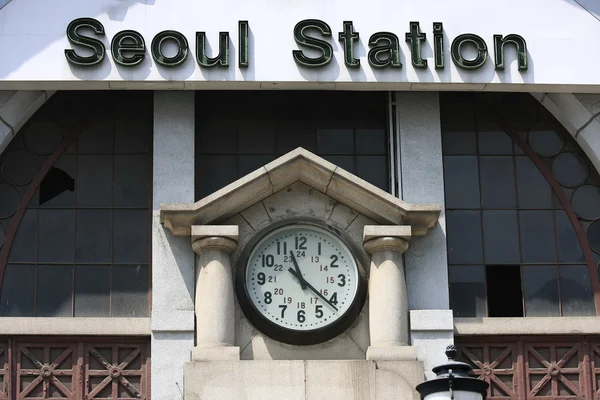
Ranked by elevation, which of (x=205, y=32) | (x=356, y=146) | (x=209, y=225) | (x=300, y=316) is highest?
(x=205, y=32)

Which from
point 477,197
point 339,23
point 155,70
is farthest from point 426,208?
point 155,70

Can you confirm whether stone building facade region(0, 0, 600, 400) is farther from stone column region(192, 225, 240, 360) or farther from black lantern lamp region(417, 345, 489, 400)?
black lantern lamp region(417, 345, 489, 400)

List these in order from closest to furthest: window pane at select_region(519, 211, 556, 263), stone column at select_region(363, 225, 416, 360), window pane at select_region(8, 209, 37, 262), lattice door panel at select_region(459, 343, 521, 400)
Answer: stone column at select_region(363, 225, 416, 360)
lattice door panel at select_region(459, 343, 521, 400)
window pane at select_region(8, 209, 37, 262)
window pane at select_region(519, 211, 556, 263)

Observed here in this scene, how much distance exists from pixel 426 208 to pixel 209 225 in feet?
10.6

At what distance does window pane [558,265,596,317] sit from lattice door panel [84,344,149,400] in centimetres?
656

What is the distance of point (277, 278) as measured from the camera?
68.9 ft

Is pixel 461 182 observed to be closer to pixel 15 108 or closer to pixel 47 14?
pixel 47 14

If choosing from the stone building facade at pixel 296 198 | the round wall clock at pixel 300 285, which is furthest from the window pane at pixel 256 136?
the round wall clock at pixel 300 285

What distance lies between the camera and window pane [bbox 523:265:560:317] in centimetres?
2197

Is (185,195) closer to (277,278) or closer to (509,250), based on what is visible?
(277,278)

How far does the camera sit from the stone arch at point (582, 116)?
22.5 m

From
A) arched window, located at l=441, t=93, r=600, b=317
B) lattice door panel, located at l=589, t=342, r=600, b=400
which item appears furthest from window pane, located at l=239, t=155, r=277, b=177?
lattice door panel, located at l=589, t=342, r=600, b=400

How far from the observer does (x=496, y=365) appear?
21.4 m

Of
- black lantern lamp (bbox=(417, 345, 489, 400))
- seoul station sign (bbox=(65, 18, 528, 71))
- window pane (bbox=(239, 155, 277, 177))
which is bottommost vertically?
black lantern lamp (bbox=(417, 345, 489, 400))
